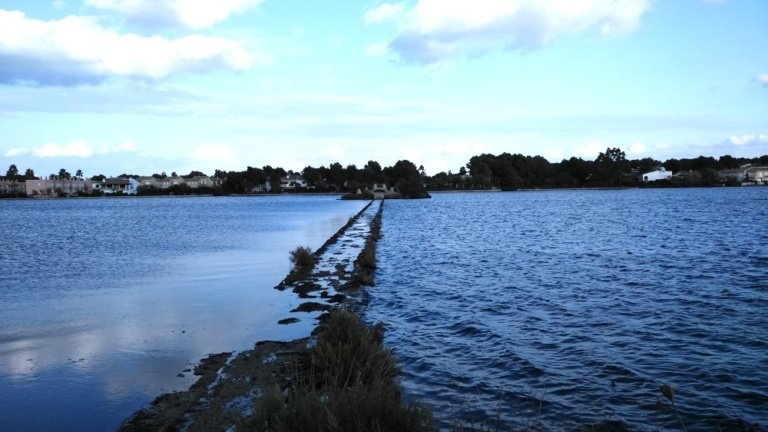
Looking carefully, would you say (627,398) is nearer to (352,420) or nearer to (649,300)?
(352,420)

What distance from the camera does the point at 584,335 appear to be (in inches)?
542

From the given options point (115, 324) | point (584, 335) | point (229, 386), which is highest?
point (229, 386)

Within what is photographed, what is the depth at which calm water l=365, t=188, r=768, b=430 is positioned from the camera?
941cm

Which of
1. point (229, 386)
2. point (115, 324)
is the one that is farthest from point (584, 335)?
point (115, 324)

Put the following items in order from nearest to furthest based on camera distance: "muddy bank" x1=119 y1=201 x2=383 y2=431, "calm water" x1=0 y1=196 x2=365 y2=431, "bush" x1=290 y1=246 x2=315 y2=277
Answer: "muddy bank" x1=119 y1=201 x2=383 y2=431
"calm water" x1=0 y1=196 x2=365 y2=431
"bush" x1=290 y1=246 x2=315 y2=277

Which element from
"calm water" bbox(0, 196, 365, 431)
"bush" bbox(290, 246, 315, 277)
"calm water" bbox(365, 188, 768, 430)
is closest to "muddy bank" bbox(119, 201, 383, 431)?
"calm water" bbox(0, 196, 365, 431)

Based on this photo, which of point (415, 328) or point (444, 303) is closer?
point (415, 328)

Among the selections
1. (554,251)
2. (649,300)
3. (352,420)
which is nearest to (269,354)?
(352,420)

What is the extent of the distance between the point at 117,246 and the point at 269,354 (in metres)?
29.9

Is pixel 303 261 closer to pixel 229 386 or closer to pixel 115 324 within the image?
pixel 115 324

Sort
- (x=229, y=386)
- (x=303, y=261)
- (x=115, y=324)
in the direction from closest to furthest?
(x=229, y=386) < (x=115, y=324) < (x=303, y=261)

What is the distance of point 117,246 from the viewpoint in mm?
37812

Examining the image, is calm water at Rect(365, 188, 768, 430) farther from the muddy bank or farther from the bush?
the bush

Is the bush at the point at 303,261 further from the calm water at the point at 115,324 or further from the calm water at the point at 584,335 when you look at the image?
the calm water at the point at 584,335
